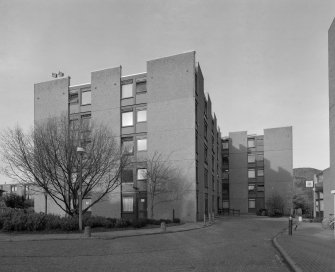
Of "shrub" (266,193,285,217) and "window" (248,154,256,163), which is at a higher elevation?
"window" (248,154,256,163)

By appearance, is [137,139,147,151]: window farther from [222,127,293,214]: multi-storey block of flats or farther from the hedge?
[222,127,293,214]: multi-storey block of flats

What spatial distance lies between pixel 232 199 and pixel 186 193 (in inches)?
1271

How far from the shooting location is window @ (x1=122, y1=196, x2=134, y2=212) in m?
35.9

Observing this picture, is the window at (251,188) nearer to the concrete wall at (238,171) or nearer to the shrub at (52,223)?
the concrete wall at (238,171)

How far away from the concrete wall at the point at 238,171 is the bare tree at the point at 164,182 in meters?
31.4

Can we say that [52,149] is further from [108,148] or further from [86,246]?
[86,246]

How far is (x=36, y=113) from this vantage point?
42.1 meters

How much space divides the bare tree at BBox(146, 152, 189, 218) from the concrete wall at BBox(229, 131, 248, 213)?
31437 millimetres

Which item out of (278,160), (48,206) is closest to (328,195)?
(48,206)

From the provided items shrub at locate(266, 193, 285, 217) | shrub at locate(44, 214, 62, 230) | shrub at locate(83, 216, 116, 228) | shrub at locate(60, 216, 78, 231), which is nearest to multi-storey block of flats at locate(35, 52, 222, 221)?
shrub at locate(83, 216, 116, 228)

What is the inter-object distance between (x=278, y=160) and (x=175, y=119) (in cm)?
3396

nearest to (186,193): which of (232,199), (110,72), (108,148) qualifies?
(108,148)

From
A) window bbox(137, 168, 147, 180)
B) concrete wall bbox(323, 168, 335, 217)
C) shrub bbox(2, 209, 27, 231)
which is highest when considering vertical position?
window bbox(137, 168, 147, 180)

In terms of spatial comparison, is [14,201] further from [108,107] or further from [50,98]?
[108,107]
